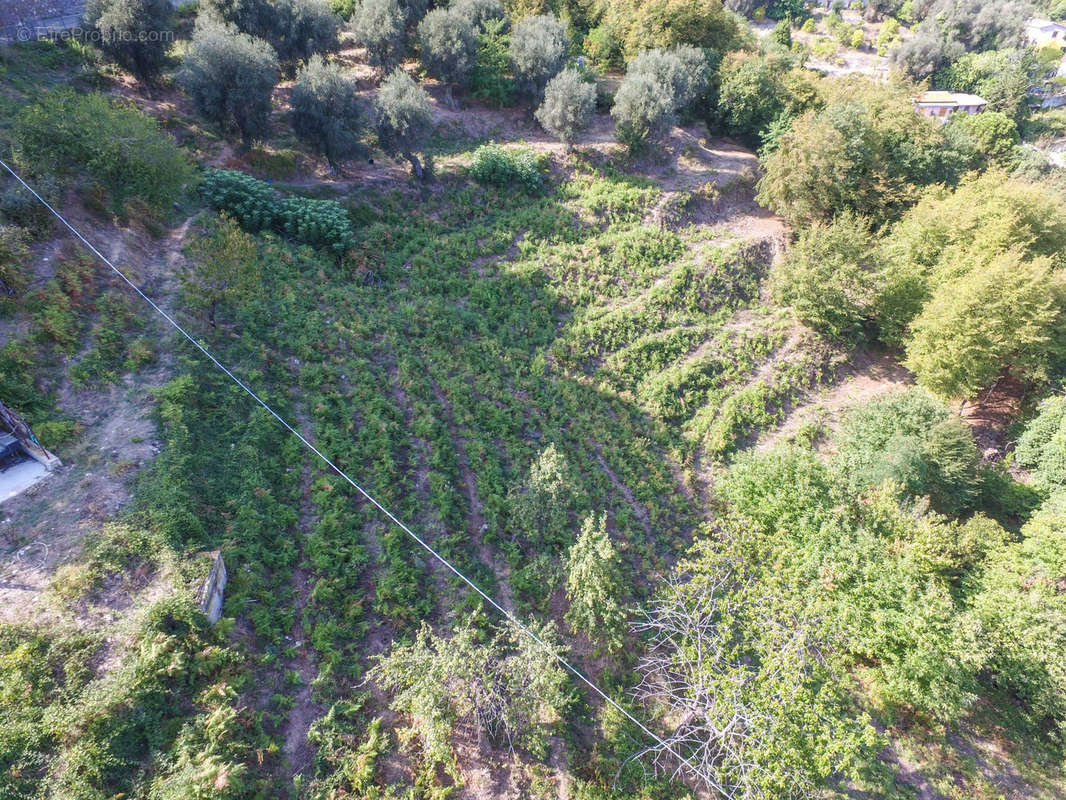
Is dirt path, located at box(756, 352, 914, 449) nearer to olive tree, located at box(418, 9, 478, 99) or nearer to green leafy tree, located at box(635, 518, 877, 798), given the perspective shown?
green leafy tree, located at box(635, 518, 877, 798)

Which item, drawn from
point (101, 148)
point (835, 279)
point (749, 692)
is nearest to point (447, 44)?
point (101, 148)

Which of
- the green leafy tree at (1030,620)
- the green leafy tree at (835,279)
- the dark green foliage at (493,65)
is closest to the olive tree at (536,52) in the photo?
the dark green foliage at (493,65)

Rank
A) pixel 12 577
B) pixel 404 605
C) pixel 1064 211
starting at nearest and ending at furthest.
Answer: pixel 12 577, pixel 404 605, pixel 1064 211

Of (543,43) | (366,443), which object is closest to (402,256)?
(366,443)

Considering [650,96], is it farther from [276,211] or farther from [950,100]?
[950,100]

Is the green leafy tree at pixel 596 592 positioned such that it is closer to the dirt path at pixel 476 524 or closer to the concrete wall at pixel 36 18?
the dirt path at pixel 476 524

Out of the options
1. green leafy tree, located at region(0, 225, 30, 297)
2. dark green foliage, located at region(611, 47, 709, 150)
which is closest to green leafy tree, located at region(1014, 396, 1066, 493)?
dark green foliage, located at region(611, 47, 709, 150)

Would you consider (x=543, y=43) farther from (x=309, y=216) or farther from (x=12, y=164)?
(x=12, y=164)
